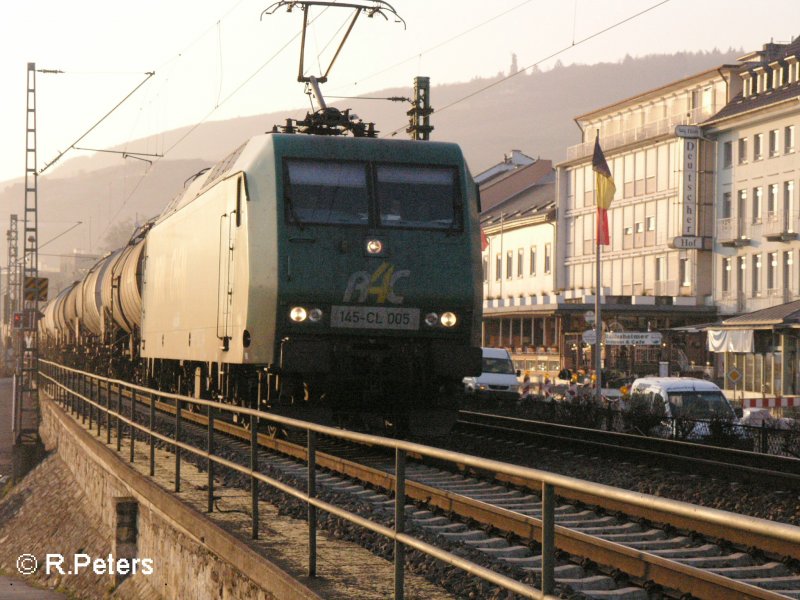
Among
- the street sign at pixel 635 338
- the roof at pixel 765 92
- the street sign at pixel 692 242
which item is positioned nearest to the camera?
the street sign at pixel 635 338

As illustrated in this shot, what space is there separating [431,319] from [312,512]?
802cm

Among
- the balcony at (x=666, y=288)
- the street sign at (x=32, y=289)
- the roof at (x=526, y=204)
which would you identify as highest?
the roof at (x=526, y=204)

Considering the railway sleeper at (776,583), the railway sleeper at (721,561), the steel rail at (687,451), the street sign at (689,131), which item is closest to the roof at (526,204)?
the street sign at (689,131)

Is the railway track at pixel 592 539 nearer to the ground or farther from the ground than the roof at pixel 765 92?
nearer to the ground

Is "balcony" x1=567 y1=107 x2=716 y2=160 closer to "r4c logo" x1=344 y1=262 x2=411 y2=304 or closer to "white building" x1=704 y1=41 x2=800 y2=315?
"white building" x1=704 y1=41 x2=800 y2=315

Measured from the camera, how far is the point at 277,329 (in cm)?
1565

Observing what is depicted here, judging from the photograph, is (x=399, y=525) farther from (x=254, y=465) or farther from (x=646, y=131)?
(x=646, y=131)

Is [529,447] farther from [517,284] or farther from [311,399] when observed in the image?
[517,284]

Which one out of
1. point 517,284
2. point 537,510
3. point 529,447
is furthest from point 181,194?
point 517,284

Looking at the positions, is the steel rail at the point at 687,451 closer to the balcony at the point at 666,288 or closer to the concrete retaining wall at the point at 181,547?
the concrete retaining wall at the point at 181,547

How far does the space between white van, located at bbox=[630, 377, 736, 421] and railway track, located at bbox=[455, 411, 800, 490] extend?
5.37 metres

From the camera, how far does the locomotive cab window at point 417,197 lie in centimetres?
1647

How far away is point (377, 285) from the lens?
16.0m

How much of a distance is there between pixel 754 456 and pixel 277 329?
18.5 ft
